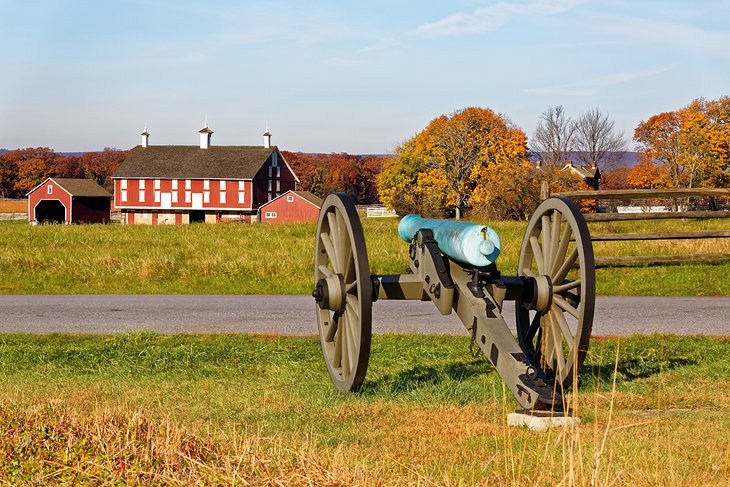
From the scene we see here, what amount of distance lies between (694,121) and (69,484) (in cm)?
6419

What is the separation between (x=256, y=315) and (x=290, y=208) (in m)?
65.7

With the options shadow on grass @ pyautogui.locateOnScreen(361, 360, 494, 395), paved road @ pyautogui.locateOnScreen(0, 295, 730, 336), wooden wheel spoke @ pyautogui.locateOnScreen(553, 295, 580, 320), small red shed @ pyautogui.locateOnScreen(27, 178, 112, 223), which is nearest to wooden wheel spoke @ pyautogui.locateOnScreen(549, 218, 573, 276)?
wooden wheel spoke @ pyautogui.locateOnScreen(553, 295, 580, 320)

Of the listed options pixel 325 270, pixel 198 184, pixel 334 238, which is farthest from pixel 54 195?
pixel 334 238

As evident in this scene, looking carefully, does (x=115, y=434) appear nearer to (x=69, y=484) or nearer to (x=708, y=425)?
(x=69, y=484)

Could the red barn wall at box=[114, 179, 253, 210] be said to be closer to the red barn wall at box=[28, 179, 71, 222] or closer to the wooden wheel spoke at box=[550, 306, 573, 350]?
the red barn wall at box=[28, 179, 71, 222]

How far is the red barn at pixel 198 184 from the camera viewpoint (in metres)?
81.2

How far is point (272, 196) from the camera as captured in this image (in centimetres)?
8506

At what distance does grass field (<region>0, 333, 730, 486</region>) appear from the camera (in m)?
4.23

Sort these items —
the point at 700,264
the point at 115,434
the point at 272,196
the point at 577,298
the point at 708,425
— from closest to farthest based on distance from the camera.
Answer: the point at 115,434 < the point at 708,425 < the point at 577,298 < the point at 700,264 < the point at 272,196

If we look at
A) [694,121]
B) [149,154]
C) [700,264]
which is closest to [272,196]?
[149,154]

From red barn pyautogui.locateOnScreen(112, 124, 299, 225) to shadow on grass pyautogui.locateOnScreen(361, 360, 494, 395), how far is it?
72.6 metres

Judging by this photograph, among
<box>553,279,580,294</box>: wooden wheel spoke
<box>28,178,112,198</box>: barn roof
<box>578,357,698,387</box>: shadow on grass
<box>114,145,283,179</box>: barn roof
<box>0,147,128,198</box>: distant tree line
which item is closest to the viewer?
<box>553,279,580,294</box>: wooden wheel spoke

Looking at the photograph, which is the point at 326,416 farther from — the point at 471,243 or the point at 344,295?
the point at 471,243

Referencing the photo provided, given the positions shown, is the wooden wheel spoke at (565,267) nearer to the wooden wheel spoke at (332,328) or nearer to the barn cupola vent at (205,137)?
the wooden wheel spoke at (332,328)
